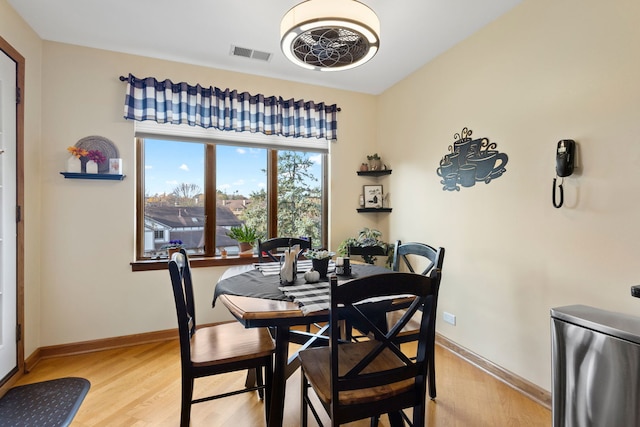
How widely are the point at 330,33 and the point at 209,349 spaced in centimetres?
187

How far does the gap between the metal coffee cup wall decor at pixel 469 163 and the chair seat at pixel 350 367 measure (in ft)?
5.39

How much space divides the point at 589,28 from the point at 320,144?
2434 mm

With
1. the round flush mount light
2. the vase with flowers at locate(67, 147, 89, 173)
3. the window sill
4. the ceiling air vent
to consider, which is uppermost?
the ceiling air vent

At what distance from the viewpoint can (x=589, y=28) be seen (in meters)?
1.75

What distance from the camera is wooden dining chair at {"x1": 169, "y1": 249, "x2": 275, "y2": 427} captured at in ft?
5.00

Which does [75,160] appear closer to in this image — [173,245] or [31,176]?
[31,176]

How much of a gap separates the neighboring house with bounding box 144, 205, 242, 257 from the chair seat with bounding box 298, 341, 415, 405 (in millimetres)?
2018

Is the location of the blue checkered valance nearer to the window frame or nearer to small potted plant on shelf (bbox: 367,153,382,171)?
the window frame

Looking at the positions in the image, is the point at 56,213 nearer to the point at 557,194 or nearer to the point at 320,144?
the point at 320,144

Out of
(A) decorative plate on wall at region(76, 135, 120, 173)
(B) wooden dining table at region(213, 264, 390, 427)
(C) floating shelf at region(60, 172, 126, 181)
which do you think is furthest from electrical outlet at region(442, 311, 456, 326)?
(A) decorative plate on wall at region(76, 135, 120, 173)

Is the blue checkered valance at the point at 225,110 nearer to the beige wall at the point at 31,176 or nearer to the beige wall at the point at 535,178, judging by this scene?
the beige wall at the point at 31,176

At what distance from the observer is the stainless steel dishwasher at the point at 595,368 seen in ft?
4.33

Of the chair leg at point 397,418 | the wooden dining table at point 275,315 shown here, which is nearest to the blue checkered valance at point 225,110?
the wooden dining table at point 275,315

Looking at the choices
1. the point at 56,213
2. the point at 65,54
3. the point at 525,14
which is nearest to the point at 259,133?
the point at 65,54
